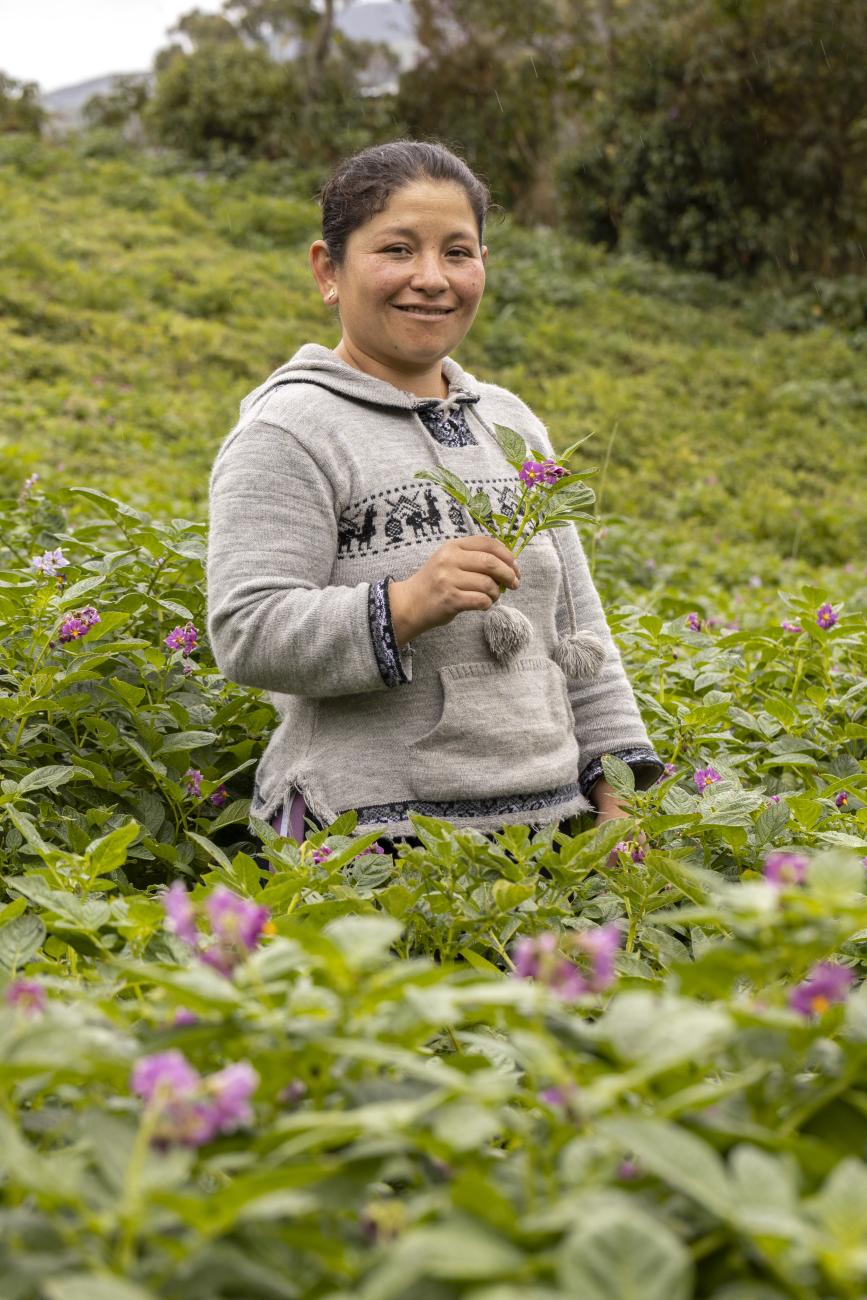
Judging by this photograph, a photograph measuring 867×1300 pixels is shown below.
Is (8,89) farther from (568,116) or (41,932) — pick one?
(41,932)

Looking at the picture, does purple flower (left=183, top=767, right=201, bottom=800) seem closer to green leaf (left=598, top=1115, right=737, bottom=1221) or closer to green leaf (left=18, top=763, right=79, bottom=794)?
green leaf (left=18, top=763, right=79, bottom=794)

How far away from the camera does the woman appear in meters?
2.01

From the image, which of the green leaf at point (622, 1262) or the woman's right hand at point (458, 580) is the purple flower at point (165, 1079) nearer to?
the green leaf at point (622, 1262)

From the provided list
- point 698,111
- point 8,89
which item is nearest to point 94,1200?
point 698,111

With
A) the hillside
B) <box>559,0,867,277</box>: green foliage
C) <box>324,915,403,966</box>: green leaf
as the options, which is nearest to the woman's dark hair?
<box>324,915,403,966</box>: green leaf

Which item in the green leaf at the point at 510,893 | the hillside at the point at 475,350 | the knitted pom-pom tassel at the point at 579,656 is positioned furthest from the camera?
the hillside at the point at 475,350

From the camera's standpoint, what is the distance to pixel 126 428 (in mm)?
7648

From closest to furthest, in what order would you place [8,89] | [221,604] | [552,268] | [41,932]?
1. [41,932]
2. [221,604]
3. [552,268]
4. [8,89]

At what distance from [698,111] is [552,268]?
2541mm

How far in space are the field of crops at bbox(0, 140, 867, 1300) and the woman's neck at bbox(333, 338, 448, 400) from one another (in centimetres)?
49

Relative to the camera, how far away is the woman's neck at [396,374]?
2.32m

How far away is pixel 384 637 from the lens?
1.96m

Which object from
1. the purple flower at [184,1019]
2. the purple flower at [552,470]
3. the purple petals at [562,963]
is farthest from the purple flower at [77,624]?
the purple petals at [562,963]

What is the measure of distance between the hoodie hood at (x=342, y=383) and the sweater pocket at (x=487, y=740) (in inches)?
18.1
